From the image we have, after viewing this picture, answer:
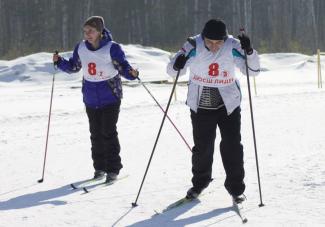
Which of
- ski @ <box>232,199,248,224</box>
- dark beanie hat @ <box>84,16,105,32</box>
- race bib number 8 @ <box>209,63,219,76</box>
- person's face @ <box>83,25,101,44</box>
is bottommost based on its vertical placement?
ski @ <box>232,199,248,224</box>

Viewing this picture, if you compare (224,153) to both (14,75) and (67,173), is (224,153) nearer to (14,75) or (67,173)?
(67,173)

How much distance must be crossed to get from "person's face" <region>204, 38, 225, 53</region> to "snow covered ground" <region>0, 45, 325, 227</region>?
4.46 feet

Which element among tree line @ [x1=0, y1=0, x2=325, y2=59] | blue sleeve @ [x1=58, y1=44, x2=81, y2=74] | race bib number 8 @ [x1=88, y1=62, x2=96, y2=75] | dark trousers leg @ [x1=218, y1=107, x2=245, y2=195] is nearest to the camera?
dark trousers leg @ [x1=218, y1=107, x2=245, y2=195]

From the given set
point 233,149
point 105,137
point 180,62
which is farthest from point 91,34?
point 233,149

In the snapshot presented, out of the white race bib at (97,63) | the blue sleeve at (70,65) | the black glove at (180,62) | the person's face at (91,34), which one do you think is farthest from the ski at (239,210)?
the blue sleeve at (70,65)

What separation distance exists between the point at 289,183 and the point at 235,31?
37405 mm

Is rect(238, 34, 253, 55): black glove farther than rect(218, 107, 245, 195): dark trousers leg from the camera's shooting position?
No

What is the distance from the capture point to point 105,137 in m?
6.16

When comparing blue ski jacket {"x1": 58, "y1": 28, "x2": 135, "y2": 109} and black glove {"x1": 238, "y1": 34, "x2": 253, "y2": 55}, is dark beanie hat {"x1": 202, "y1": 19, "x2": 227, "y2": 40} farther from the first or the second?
blue ski jacket {"x1": 58, "y1": 28, "x2": 135, "y2": 109}

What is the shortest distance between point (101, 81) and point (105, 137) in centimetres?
61

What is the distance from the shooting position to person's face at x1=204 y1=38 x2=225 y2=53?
15.6ft

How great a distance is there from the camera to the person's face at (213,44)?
4750mm

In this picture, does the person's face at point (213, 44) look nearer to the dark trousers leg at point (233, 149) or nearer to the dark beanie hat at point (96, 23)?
the dark trousers leg at point (233, 149)

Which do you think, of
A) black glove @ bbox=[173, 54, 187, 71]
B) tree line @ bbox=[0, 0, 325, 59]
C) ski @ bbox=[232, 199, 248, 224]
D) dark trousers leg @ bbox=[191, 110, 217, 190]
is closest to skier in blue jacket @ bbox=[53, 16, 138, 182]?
black glove @ bbox=[173, 54, 187, 71]
